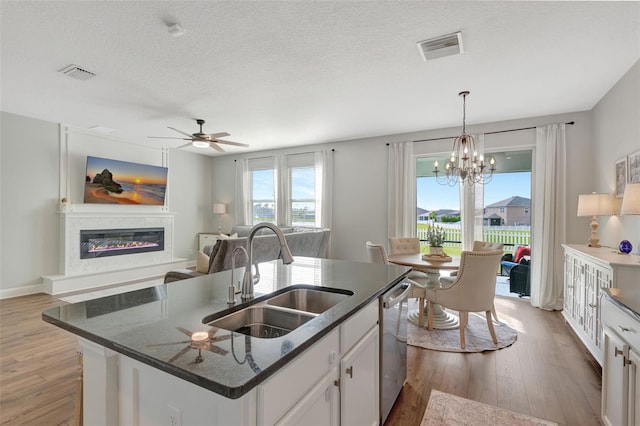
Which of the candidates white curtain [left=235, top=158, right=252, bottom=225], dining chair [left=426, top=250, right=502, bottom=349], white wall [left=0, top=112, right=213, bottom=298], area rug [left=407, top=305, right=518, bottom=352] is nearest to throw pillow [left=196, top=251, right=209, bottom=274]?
area rug [left=407, top=305, right=518, bottom=352]

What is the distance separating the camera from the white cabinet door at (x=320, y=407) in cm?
96

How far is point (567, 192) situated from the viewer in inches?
165

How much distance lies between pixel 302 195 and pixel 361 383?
5.19m

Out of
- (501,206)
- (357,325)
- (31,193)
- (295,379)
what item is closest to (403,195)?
(501,206)

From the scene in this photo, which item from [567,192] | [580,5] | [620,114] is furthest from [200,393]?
[567,192]

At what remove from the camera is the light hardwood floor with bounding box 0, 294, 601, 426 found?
6.56 ft

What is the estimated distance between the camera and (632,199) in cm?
227

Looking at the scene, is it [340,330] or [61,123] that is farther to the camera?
[61,123]

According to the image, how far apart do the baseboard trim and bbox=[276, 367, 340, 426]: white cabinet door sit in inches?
224

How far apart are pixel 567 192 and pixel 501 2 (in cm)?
333

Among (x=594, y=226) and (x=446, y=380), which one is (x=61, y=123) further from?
(x=594, y=226)

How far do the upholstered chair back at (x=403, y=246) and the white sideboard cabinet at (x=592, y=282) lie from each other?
5.78 ft

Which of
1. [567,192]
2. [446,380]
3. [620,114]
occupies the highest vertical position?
[620,114]

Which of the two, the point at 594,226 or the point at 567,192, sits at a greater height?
the point at 567,192
